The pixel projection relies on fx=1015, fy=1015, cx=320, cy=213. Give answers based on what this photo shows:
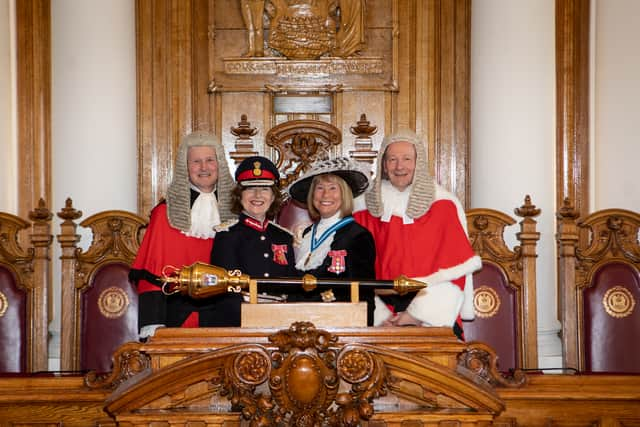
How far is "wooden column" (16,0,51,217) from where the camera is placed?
21.0ft

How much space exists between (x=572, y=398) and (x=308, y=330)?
1205 millimetres

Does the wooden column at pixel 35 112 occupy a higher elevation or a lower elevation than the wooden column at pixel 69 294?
higher

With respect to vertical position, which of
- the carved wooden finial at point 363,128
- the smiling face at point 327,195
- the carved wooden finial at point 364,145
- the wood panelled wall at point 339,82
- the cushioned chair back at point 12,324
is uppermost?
the wood panelled wall at point 339,82

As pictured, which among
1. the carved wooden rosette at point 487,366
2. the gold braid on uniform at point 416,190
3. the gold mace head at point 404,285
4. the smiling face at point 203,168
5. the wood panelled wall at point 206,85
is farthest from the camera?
the wood panelled wall at point 206,85

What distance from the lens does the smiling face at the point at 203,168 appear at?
4.95 m

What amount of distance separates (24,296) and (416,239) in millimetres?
2183

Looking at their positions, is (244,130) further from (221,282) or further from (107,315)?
(221,282)

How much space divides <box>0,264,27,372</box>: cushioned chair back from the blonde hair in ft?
5.94

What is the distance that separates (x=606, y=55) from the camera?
21.6ft

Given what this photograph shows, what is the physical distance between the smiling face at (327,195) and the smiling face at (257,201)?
0.22m

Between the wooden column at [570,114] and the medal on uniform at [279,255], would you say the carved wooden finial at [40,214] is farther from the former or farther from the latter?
the wooden column at [570,114]

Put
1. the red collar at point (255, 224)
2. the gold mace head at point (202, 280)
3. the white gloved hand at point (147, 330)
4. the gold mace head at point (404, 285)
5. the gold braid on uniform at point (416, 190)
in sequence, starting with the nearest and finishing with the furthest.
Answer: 1. the gold mace head at point (202, 280)
2. the gold mace head at point (404, 285)
3. the red collar at point (255, 224)
4. the white gloved hand at point (147, 330)
5. the gold braid on uniform at point (416, 190)

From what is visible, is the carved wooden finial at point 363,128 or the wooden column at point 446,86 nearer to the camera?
the carved wooden finial at point 363,128

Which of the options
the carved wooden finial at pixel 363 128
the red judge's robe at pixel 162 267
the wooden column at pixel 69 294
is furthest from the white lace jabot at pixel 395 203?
the wooden column at pixel 69 294
